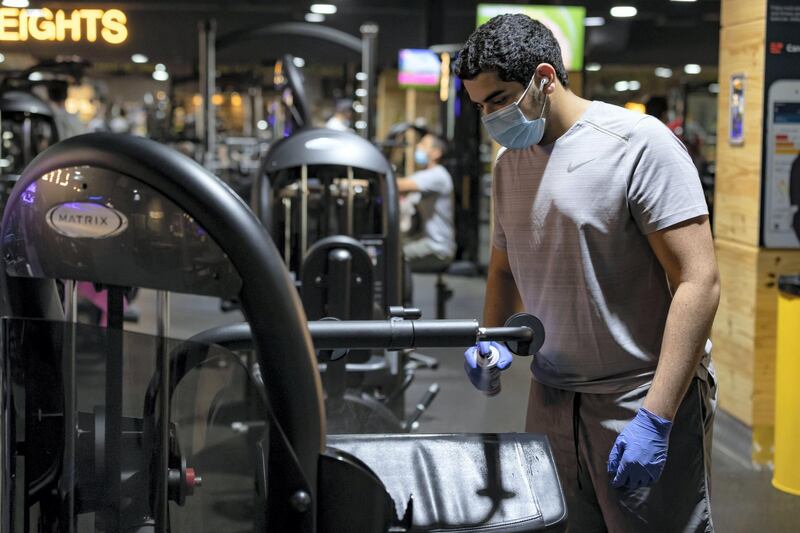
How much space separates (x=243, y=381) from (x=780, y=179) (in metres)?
3.87

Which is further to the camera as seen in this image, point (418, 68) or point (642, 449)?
point (418, 68)

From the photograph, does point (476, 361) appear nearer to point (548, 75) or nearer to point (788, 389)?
point (548, 75)

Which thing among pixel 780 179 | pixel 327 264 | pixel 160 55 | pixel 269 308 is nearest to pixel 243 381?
pixel 269 308

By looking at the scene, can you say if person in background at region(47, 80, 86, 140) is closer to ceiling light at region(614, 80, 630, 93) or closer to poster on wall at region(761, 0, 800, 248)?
poster on wall at region(761, 0, 800, 248)

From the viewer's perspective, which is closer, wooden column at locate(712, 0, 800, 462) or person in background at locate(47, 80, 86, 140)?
wooden column at locate(712, 0, 800, 462)

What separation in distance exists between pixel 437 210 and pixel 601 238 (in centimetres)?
577

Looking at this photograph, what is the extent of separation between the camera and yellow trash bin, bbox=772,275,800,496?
4160mm

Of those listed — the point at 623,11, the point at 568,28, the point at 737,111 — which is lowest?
the point at 737,111

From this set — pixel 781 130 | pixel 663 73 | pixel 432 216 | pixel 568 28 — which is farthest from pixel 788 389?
pixel 663 73

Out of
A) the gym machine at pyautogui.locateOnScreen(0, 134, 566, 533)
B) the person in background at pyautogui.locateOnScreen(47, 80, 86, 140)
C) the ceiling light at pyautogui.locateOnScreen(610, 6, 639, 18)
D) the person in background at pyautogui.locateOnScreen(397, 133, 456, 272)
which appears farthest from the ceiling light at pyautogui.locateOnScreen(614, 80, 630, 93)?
the gym machine at pyautogui.locateOnScreen(0, 134, 566, 533)

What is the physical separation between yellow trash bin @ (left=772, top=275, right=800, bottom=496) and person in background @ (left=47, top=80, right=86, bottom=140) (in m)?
5.66

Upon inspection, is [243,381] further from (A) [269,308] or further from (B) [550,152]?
(B) [550,152]

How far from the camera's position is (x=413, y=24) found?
13.1 metres

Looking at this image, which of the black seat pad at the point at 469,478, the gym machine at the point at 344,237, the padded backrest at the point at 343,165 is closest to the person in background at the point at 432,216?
the gym machine at the point at 344,237
